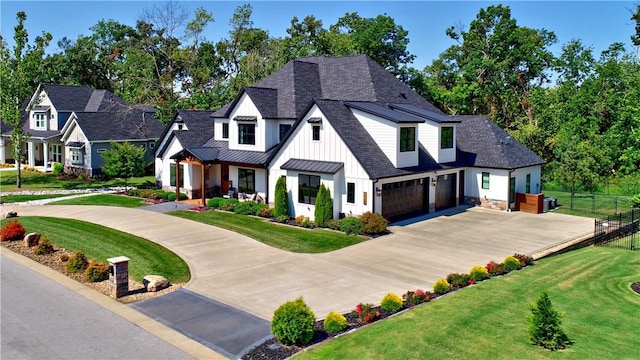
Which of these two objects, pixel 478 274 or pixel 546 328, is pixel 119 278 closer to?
pixel 478 274

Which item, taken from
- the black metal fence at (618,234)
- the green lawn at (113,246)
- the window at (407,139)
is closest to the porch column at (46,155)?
the green lawn at (113,246)

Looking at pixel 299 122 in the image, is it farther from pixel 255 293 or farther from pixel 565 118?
pixel 565 118

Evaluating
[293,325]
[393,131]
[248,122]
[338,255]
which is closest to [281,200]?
[393,131]

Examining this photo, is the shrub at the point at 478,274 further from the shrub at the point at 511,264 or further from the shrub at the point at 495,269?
the shrub at the point at 511,264

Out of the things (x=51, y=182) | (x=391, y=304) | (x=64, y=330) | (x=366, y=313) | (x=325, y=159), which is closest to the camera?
(x=64, y=330)

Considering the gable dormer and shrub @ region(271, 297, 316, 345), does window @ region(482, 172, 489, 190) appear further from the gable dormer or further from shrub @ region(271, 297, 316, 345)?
shrub @ region(271, 297, 316, 345)

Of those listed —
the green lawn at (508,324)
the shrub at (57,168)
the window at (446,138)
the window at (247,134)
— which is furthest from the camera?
the shrub at (57,168)
